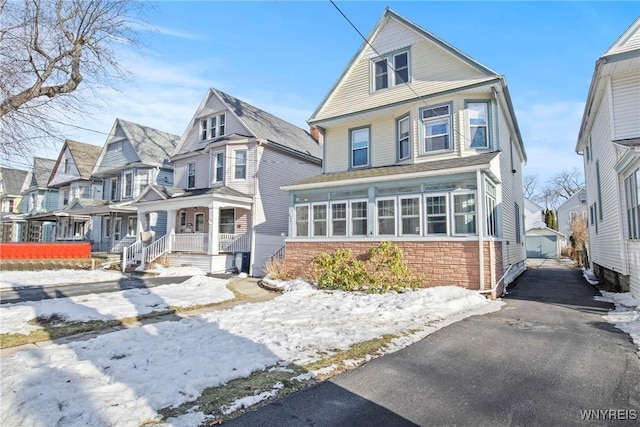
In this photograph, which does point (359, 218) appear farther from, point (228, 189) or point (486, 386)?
point (486, 386)

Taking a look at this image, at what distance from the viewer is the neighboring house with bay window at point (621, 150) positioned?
980 centimetres

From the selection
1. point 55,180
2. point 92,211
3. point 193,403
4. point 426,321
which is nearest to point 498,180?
point 426,321

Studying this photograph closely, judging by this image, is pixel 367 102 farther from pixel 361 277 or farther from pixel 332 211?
pixel 361 277

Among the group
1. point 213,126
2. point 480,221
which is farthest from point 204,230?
point 480,221

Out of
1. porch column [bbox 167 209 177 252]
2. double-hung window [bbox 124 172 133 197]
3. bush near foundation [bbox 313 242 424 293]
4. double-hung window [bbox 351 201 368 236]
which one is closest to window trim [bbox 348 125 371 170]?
double-hung window [bbox 351 201 368 236]

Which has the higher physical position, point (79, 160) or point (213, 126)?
point (213, 126)

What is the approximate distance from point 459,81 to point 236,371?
12.7 meters

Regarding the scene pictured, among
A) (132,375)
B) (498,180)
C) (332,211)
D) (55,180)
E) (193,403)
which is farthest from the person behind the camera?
(55,180)

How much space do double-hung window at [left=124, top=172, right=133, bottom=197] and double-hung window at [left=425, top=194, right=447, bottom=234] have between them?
72.9 ft

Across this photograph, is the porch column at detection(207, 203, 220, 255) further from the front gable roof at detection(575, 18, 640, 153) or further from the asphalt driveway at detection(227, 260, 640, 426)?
the front gable roof at detection(575, 18, 640, 153)

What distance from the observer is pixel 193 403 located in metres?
3.86

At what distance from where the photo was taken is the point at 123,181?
26.5m

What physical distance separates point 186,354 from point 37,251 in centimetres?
1856

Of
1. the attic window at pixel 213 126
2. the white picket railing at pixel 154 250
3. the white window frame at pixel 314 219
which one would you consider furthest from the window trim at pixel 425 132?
the white picket railing at pixel 154 250
